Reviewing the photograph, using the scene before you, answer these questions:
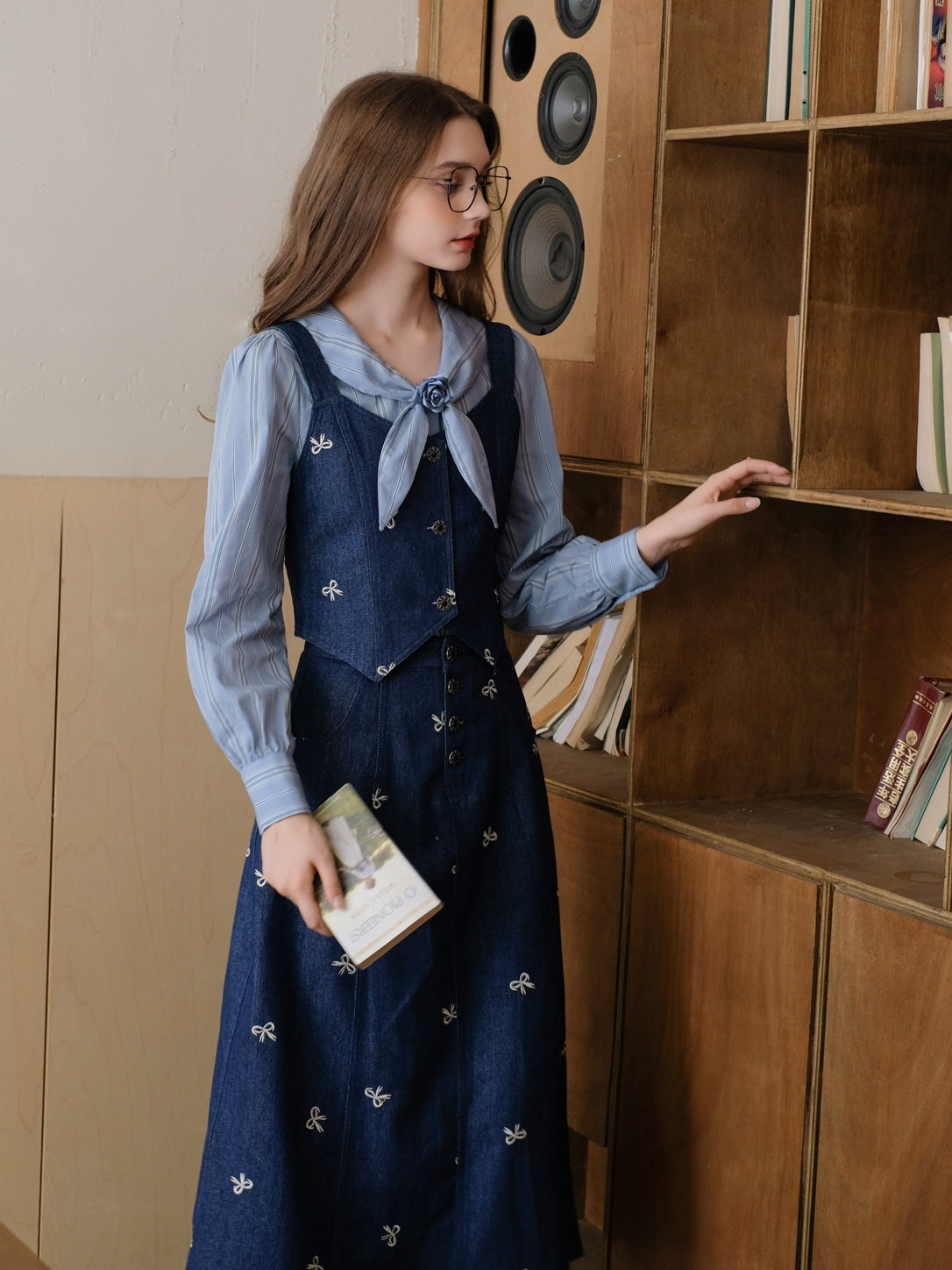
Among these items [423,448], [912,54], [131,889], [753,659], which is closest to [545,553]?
[423,448]

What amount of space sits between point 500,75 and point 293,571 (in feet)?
3.17

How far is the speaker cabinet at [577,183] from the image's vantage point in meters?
1.87

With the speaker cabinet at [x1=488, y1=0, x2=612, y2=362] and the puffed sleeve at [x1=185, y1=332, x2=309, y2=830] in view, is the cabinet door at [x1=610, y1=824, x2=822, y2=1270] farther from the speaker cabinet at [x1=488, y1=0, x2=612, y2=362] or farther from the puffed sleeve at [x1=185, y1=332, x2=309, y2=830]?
the speaker cabinet at [x1=488, y1=0, x2=612, y2=362]

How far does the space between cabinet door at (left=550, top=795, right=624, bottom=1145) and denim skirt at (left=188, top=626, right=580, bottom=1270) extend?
0.32 meters

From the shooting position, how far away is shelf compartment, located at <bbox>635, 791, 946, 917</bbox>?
1669 millimetres

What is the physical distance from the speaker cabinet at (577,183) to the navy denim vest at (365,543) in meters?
0.41

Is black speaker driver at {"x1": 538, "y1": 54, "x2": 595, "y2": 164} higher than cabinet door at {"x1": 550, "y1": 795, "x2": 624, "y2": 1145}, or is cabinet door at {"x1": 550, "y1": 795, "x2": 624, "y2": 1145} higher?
black speaker driver at {"x1": 538, "y1": 54, "x2": 595, "y2": 164}

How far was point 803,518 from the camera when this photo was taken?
203 cm

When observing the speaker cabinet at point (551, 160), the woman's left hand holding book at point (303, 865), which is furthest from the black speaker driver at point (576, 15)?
the woman's left hand holding book at point (303, 865)

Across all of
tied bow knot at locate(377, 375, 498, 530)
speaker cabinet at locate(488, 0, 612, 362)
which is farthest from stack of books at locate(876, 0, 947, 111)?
tied bow knot at locate(377, 375, 498, 530)

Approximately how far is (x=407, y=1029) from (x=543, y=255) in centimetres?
111

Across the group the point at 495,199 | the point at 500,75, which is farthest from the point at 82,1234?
the point at 500,75

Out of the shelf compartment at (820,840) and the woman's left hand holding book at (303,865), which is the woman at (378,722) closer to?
the woman's left hand holding book at (303,865)

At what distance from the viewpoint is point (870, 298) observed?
1.71 m
